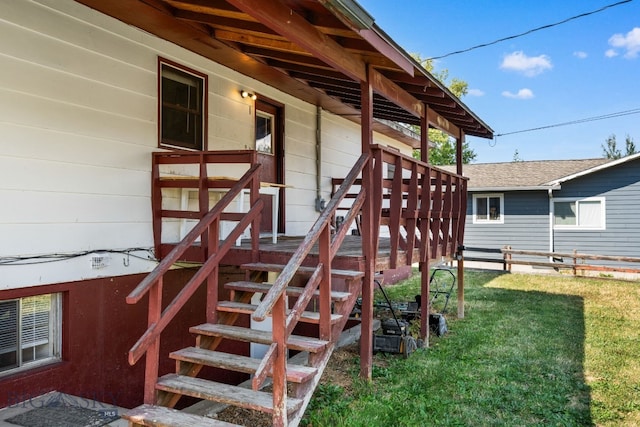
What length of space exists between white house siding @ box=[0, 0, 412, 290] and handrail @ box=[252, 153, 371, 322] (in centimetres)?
215

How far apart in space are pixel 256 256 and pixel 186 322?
139 cm

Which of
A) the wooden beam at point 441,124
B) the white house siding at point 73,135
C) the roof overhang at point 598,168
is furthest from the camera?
the roof overhang at point 598,168

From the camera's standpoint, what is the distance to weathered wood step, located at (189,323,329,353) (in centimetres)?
336

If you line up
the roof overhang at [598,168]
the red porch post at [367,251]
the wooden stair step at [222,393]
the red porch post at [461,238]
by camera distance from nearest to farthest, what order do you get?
the wooden stair step at [222,393]
the red porch post at [367,251]
the red porch post at [461,238]
the roof overhang at [598,168]

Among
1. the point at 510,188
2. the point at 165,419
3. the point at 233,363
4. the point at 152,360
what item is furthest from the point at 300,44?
the point at 510,188

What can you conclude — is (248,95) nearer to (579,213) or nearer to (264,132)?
(264,132)

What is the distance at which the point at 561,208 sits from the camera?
1520cm

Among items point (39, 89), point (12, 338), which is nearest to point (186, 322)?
point (12, 338)

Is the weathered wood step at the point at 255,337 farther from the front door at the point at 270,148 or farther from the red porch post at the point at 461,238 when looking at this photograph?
the red porch post at the point at 461,238

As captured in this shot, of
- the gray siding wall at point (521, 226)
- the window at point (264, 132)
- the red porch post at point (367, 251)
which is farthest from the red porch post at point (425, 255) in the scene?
the gray siding wall at point (521, 226)

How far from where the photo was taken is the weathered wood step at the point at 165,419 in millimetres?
2773

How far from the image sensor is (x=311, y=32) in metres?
3.49

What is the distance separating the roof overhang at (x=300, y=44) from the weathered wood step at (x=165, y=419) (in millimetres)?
2655

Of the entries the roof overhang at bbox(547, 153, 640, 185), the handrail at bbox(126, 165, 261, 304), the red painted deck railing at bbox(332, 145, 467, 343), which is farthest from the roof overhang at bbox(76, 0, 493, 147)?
the roof overhang at bbox(547, 153, 640, 185)
